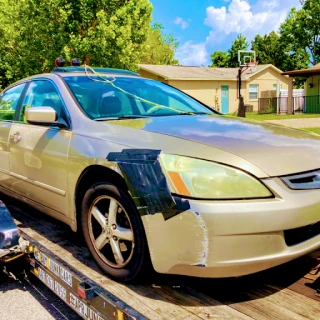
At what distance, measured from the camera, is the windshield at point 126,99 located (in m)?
3.05

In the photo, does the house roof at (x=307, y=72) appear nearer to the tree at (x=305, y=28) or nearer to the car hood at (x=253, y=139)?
the tree at (x=305, y=28)

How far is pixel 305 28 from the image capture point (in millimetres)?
38906

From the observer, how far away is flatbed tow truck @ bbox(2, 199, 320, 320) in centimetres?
191

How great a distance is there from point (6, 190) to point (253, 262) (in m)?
2.73

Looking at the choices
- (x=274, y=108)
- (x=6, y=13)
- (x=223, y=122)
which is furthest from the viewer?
(x=274, y=108)

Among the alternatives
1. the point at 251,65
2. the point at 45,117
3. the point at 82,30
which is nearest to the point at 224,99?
the point at 251,65

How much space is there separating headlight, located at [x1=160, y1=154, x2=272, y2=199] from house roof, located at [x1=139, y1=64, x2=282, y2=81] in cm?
2473

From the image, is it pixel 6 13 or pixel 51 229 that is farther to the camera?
pixel 6 13

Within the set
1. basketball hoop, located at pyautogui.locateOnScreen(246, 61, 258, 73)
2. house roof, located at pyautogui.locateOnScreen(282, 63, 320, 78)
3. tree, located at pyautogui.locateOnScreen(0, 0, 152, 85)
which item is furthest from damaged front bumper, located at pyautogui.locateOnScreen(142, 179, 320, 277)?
basketball hoop, located at pyautogui.locateOnScreen(246, 61, 258, 73)

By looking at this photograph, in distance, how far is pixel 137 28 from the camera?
60.6 ft

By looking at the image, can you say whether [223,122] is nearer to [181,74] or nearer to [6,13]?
[6,13]

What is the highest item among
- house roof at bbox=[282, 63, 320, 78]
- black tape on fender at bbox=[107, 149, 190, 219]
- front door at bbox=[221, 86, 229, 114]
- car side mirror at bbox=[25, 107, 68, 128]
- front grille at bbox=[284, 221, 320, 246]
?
house roof at bbox=[282, 63, 320, 78]

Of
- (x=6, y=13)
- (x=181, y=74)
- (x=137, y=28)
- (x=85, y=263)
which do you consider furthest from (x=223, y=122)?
(x=181, y=74)

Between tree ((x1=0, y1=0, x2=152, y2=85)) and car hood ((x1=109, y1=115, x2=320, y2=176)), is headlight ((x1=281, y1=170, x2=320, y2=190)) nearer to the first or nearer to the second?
car hood ((x1=109, y1=115, x2=320, y2=176))
